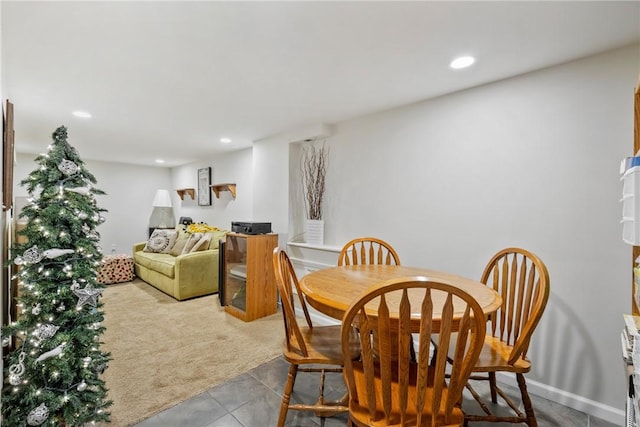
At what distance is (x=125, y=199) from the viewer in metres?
5.91

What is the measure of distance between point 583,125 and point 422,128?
40.5 inches

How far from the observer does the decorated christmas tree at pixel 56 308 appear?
121 centimetres

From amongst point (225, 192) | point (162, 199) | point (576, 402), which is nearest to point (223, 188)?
point (225, 192)

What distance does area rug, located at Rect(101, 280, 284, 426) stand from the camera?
5.99ft

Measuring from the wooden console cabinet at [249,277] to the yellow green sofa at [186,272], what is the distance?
627 mm

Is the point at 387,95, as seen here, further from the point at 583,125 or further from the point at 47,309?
the point at 47,309

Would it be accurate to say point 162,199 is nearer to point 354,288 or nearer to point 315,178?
point 315,178

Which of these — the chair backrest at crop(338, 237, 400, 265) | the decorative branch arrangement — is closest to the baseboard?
the chair backrest at crop(338, 237, 400, 265)

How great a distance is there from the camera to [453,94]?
88.7 inches

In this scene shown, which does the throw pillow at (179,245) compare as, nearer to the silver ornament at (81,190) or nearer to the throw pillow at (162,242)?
the throw pillow at (162,242)

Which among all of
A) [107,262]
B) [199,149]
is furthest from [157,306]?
[199,149]

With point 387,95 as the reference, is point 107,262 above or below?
below

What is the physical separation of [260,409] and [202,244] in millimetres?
2791

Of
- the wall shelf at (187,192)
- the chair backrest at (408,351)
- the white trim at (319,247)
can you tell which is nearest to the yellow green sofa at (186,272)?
→ the white trim at (319,247)
